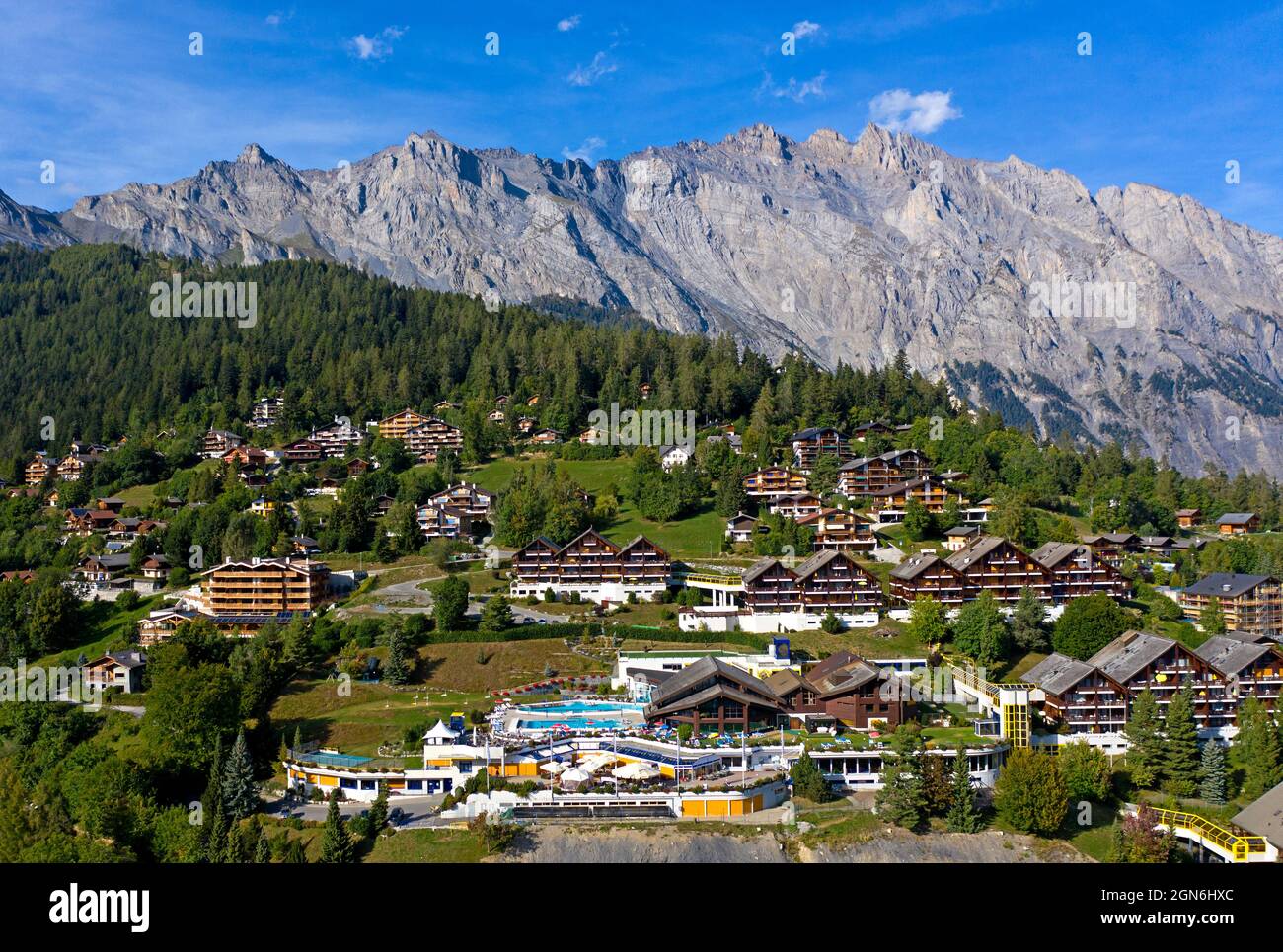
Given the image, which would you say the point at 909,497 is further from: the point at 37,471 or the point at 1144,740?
the point at 37,471

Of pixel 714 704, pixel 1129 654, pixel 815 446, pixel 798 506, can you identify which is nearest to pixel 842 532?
pixel 798 506

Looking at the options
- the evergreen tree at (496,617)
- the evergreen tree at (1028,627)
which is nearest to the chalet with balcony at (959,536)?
the evergreen tree at (1028,627)

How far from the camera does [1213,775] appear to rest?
43438 millimetres

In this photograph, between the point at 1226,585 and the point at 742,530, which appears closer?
the point at 1226,585

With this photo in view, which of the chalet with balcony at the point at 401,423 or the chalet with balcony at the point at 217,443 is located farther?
the chalet with balcony at the point at 401,423

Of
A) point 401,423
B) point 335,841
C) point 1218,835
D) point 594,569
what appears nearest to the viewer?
point 335,841

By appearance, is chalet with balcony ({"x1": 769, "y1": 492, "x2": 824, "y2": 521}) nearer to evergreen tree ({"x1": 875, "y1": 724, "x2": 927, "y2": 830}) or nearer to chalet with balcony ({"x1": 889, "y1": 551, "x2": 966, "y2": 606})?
chalet with balcony ({"x1": 889, "y1": 551, "x2": 966, "y2": 606})

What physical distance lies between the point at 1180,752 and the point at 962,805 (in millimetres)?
13007

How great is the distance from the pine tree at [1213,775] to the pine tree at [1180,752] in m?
0.44

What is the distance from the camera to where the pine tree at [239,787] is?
39375 mm

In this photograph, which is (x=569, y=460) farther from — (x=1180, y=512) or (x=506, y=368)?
(x=1180, y=512)

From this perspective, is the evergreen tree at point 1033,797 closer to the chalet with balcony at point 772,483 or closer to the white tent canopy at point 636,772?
the white tent canopy at point 636,772

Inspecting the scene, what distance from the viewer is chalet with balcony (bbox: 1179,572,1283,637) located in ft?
223

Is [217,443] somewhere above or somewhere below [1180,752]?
above
